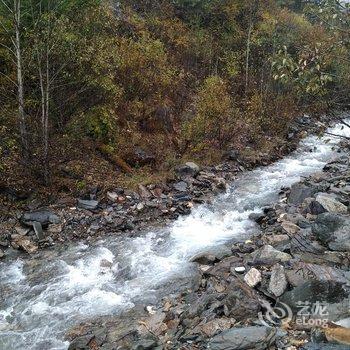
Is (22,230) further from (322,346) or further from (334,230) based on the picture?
(322,346)

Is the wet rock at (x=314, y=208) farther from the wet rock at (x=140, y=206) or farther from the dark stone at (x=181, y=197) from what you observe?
the wet rock at (x=140, y=206)

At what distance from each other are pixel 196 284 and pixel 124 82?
10.8 metres

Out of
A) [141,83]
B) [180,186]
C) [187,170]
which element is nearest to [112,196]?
[180,186]

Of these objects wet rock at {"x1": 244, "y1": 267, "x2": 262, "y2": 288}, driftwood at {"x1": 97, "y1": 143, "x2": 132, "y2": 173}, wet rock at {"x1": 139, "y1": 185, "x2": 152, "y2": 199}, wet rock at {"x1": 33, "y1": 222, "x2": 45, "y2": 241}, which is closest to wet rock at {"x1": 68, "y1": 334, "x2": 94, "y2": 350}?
wet rock at {"x1": 244, "y1": 267, "x2": 262, "y2": 288}

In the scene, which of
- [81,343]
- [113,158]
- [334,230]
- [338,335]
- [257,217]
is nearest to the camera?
[338,335]

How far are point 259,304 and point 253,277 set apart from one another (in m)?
0.87

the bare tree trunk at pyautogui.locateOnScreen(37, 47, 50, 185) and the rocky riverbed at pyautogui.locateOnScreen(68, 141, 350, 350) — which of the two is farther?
the bare tree trunk at pyautogui.locateOnScreen(37, 47, 50, 185)

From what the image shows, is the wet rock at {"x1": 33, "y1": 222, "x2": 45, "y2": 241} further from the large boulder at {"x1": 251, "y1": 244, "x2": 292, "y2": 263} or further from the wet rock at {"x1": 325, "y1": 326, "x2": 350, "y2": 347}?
the wet rock at {"x1": 325, "y1": 326, "x2": 350, "y2": 347}

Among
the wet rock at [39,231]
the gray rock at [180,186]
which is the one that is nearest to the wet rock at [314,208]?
the gray rock at [180,186]

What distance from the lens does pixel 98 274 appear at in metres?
9.08

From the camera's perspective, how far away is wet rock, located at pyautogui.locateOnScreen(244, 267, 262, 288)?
7282 millimetres

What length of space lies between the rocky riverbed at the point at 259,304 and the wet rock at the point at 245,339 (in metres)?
0.01

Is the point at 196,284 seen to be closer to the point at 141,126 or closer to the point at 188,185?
the point at 188,185

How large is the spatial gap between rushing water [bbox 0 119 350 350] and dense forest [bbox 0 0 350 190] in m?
2.77
